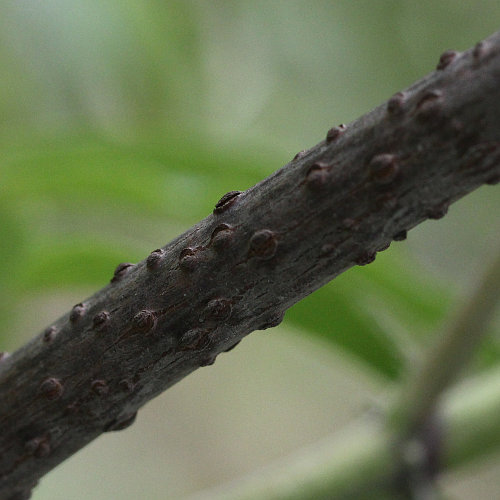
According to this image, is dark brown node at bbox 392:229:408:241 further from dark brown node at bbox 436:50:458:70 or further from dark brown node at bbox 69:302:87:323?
dark brown node at bbox 69:302:87:323

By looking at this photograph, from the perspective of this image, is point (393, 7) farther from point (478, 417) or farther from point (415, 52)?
point (478, 417)

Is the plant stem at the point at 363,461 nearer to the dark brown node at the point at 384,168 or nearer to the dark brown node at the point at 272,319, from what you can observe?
the dark brown node at the point at 272,319

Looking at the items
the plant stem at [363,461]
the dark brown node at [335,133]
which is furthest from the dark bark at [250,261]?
the plant stem at [363,461]

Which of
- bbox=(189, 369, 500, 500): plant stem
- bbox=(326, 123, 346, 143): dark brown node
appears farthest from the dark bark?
bbox=(189, 369, 500, 500): plant stem

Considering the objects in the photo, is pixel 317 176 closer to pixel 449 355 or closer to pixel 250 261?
pixel 250 261

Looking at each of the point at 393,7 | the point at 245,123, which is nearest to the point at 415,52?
the point at 393,7

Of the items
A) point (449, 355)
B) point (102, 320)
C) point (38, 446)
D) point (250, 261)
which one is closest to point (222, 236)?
point (250, 261)

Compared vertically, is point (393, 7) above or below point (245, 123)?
above

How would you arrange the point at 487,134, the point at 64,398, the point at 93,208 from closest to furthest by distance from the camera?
the point at 487,134 < the point at 64,398 < the point at 93,208
